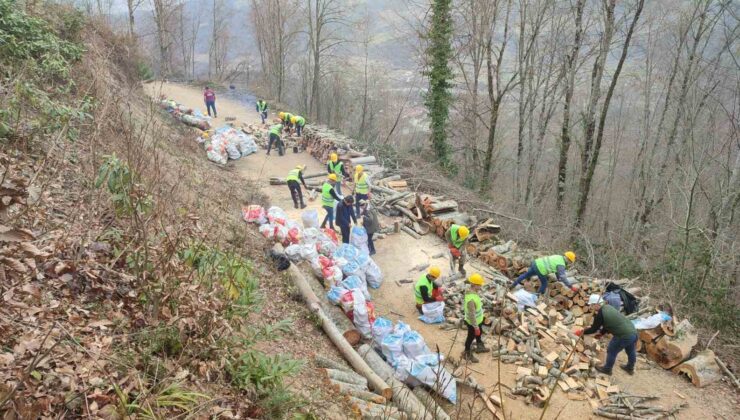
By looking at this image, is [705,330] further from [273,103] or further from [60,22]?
[273,103]

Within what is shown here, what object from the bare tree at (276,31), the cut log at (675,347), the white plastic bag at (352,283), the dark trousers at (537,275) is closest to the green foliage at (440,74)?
the dark trousers at (537,275)

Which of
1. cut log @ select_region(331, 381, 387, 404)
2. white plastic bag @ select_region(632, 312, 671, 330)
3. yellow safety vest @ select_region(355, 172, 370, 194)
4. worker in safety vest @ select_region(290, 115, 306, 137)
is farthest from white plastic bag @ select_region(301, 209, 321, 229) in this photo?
worker in safety vest @ select_region(290, 115, 306, 137)

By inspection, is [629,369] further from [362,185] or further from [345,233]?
[362,185]

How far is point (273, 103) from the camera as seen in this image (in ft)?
84.2

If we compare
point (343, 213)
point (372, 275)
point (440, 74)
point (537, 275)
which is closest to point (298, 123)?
point (440, 74)

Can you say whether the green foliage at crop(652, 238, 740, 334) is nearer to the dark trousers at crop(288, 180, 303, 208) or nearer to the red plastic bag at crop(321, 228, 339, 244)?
the red plastic bag at crop(321, 228, 339, 244)

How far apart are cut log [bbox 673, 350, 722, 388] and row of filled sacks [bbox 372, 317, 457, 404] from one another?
4.53m

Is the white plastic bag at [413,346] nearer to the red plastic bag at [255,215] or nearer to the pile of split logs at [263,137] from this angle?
the red plastic bag at [255,215]

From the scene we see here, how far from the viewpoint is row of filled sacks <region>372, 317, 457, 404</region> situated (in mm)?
6441

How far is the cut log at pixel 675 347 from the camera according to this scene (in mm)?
7715

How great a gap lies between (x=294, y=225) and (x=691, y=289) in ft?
34.1

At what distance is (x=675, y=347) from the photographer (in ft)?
25.4

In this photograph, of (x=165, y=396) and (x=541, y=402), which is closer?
(x=165, y=396)

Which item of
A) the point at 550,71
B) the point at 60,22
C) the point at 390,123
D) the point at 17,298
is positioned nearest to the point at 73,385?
the point at 17,298
